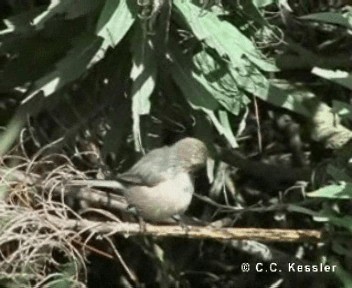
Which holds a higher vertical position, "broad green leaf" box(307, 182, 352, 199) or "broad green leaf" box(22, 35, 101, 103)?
"broad green leaf" box(22, 35, 101, 103)

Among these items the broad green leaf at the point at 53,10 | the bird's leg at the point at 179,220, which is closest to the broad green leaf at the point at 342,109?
the bird's leg at the point at 179,220

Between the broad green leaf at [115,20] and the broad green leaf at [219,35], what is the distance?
0.16 m

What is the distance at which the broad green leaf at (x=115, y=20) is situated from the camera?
398 cm

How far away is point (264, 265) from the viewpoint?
16.1 feet

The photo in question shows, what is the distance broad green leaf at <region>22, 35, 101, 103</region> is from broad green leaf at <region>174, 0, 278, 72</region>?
361 mm

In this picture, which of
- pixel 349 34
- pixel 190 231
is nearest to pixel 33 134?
Result: pixel 190 231

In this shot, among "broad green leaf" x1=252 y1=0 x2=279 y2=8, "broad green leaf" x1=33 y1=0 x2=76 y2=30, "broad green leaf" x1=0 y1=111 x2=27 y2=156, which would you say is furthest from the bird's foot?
"broad green leaf" x1=252 y1=0 x2=279 y2=8

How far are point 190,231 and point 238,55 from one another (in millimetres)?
634

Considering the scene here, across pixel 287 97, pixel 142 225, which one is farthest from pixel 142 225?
pixel 287 97

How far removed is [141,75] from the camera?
13.7 feet

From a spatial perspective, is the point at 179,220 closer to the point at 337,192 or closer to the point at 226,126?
the point at 226,126

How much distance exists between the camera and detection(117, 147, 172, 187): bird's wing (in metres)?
4.40

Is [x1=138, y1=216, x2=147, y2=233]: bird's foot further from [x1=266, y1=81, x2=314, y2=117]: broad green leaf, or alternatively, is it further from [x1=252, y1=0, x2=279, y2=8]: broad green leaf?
[x1=252, y1=0, x2=279, y2=8]: broad green leaf

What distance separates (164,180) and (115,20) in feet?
2.57
